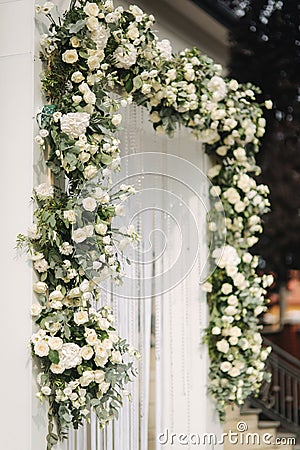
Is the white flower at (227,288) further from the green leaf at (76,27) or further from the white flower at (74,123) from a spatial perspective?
the green leaf at (76,27)

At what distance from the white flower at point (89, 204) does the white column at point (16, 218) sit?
0.21 metres

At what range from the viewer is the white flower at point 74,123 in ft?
10.8

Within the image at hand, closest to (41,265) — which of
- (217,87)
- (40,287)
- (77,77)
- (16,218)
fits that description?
(40,287)

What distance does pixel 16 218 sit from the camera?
10.9 feet

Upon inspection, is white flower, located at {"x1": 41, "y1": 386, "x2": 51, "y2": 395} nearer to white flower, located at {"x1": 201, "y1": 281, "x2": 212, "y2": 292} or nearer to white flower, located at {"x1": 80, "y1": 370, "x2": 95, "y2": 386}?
white flower, located at {"x1": 80, "y1": 370, "x2": 95, "y2": 386}

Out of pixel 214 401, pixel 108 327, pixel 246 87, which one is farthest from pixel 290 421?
pixel 108 327

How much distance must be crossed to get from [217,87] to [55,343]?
1.75m

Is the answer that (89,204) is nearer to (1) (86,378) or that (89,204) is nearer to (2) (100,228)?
(2) (100,228)

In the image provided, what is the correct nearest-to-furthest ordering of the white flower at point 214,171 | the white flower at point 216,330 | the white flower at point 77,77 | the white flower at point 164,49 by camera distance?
the white flower at point 77,77 → the white flower at point 164,49 → the white flower at point 216,330 → the white flower at point 214,171

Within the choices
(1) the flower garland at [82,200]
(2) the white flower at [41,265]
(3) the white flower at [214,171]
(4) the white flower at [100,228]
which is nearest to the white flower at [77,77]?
(1) the flower garland at [82,200]

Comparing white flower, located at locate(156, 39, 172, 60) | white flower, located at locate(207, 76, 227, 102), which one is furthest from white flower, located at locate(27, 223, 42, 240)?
white flower, located at locate(207, 76, 227, 102)

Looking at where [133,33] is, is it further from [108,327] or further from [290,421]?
[290,421]

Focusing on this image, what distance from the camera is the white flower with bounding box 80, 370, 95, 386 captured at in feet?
10.8

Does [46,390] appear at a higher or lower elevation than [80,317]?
lower
